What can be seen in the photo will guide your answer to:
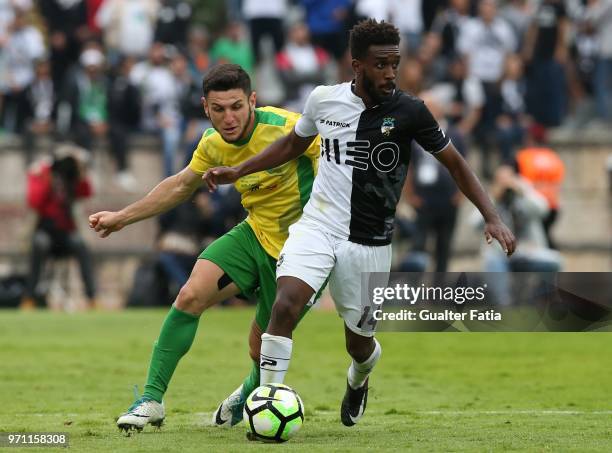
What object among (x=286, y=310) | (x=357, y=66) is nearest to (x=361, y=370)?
(x=286, y=310)

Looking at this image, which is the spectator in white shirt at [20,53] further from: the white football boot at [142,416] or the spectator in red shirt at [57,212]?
the white football boot at [142,416]

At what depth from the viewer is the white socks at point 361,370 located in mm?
9055

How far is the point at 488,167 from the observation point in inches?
921

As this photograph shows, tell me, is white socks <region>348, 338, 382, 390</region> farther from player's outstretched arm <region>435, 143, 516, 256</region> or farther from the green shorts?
player's outstretched arm <region>435, 143, 516, 256</region>

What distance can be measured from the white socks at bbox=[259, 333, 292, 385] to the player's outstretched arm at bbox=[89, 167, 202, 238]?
4.19 ft

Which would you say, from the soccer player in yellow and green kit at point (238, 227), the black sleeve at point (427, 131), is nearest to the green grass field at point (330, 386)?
the soccer player in yellow and green kit at point (238, 227)

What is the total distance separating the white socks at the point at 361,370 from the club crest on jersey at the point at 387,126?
1.49 m

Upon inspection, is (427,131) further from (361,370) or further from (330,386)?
(330,386)

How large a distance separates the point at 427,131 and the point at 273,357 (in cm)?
163

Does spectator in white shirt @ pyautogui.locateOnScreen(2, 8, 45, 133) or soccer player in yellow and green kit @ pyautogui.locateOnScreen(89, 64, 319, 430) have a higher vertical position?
soccer player in yellow and green kit @ pyautogui.locateOnScreen(89, 64, 319, 430)

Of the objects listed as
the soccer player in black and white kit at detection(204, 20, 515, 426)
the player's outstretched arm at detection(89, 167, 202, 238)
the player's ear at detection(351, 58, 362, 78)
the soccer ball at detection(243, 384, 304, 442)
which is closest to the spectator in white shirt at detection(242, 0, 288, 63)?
the player's outstretched arm at detection(89, 167, 202, 238)

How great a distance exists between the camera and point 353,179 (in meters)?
8.45

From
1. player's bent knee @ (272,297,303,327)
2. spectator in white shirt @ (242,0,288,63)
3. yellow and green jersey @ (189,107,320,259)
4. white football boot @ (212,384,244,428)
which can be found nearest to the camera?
player's bent knee @ (272,297,303,327)

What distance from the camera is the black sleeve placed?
830 cm
